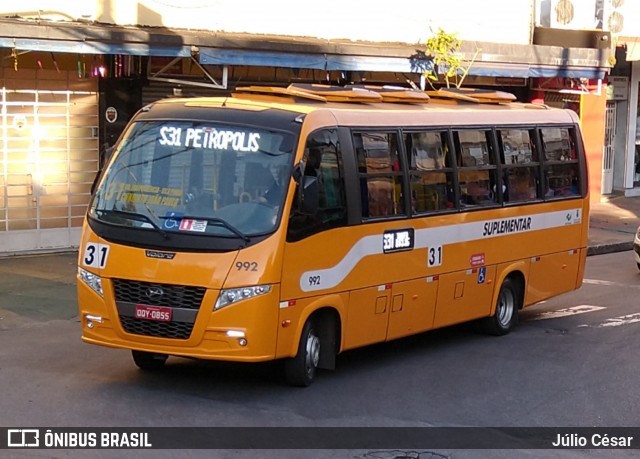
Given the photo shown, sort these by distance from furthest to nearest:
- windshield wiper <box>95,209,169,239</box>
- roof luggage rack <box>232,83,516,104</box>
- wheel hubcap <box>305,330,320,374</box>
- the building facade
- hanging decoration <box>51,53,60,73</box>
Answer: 1. hanging decoration <box>51,53,60,73</box>
2. the building facade
3. roof luggage rack <box>232,83,516,104</box>
4. wheel hubcap <box>305,330,320,374</box>
5. windshield wiper <box>95,209,169,239</box>

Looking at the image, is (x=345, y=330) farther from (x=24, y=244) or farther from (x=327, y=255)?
(x=24, y=244)

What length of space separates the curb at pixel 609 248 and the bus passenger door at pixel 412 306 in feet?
33.6

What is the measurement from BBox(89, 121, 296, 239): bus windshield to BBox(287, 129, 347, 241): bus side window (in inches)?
8.4

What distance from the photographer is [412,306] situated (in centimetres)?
1103

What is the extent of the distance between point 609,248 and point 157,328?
14.3 meters

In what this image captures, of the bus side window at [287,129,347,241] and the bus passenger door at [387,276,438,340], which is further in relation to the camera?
the bus passenger door at [387,276,438,340]

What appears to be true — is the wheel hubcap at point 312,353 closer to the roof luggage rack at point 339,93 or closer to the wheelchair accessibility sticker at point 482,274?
the roof luggage rack at point 339,93

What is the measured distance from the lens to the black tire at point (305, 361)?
373 inches

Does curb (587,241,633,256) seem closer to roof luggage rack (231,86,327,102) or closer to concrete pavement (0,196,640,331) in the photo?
concrete pavement (0,196,640,331)

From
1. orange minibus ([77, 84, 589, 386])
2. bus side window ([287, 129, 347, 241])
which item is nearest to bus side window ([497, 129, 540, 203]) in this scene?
orange minibus ([77, 84, 589, 386])

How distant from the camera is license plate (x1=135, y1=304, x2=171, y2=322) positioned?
8945 mm

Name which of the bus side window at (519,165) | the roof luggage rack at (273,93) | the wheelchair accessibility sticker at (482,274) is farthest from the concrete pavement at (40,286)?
the bus side window at (519,165)

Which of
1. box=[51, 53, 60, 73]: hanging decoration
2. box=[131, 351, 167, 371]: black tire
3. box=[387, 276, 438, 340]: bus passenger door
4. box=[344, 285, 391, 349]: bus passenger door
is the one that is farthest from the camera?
box=[51, 53, 60, 73]: hanging decoration

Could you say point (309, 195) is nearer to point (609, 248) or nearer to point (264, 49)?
point (264, 49)
